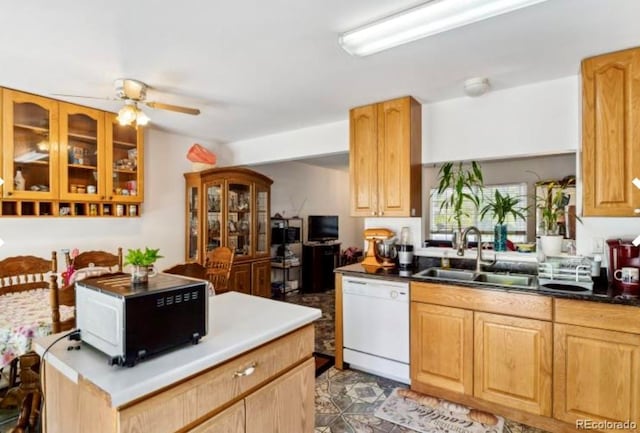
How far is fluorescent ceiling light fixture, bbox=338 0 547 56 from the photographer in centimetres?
147

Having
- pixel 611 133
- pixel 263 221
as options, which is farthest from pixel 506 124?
pixel 263 221

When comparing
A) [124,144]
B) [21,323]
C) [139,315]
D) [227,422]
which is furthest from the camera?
[124,144]

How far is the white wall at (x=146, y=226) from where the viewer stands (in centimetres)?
288

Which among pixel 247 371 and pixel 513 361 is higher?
pixel 247 371

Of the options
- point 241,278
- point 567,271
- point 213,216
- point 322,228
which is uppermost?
point 213,216

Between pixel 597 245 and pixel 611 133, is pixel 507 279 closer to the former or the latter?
pixel 597 245

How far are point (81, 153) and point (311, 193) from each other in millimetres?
3899

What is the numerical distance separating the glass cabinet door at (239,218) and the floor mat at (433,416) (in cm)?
260

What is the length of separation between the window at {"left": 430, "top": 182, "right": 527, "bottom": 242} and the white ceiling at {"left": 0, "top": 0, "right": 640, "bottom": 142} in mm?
3540

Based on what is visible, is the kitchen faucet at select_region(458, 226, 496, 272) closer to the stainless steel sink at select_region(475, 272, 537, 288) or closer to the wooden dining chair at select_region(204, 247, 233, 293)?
the stainless steel sink at select_region(475, 272, 537, 288)

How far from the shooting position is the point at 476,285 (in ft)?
7.32

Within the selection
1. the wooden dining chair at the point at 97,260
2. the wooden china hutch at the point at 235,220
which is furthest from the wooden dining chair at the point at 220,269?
the wooden dining chair at the point at 97,260

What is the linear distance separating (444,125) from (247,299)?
220cm

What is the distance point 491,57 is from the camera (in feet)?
6.82
